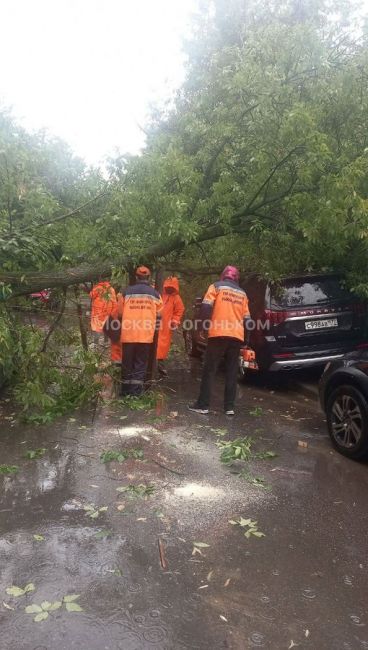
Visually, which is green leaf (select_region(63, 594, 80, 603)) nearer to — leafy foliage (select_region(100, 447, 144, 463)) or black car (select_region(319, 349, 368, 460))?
leafy foliage (select_region(100, 447, 144, 463))

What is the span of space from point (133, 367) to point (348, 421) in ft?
10.4

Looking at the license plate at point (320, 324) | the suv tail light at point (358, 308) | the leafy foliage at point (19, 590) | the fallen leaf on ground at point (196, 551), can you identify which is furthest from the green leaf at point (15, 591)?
the suv tail light at point (358, 308)

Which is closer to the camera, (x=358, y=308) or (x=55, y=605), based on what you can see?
(x=55, y=605)

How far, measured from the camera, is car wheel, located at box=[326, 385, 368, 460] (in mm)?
4828

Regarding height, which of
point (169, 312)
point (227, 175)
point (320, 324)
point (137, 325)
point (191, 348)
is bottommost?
point (191, 348)

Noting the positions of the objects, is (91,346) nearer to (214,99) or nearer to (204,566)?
(214,99)

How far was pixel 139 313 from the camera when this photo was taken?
22.7 ft

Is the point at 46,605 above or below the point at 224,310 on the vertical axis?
below

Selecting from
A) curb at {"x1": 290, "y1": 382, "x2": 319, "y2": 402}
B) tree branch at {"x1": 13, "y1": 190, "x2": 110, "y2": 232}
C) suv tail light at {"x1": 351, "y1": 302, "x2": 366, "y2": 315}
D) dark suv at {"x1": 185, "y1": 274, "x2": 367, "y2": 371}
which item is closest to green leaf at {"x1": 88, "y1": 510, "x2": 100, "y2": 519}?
tree branch at {"x1": 13, "y1": 190, "x2": 110, "y2": 232}

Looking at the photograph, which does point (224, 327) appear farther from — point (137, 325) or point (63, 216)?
point (63, 216)

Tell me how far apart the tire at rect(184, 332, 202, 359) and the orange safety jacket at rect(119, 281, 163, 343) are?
3.90 metres

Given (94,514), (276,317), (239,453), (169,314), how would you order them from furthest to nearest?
1. (169,314)
2. (276,317)
3. (239,453)
4. (94,514)

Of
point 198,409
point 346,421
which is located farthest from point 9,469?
point 346,421

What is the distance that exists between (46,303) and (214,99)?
11.0ft
